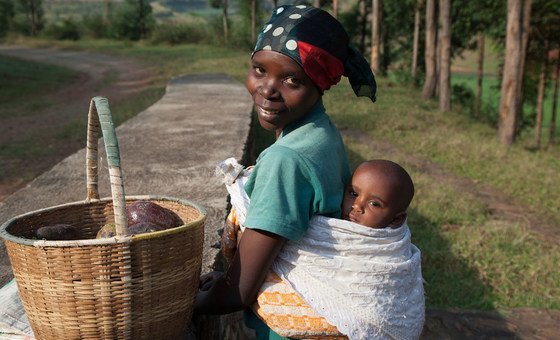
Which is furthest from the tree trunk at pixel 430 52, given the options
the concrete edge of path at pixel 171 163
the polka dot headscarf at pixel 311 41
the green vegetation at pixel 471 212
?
the polka dot headscarf at pixel 311 41

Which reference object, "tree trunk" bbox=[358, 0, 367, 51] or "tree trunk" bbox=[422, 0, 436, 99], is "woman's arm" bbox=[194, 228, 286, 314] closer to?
"tree trunk" bbox=[422, 0, 436, 99]

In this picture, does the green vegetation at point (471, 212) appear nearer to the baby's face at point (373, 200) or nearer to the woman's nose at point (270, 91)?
the baby's face at point (373, 200)

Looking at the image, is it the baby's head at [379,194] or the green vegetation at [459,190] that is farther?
the green vegetation at [459,190]

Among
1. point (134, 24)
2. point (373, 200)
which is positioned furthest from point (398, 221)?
point (134, 24)

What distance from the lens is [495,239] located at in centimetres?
519

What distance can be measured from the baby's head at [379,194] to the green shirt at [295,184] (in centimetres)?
6

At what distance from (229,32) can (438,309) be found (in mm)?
29993

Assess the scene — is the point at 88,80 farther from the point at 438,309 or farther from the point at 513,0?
the point at 438,309

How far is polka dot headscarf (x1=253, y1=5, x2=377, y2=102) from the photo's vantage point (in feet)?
6.05

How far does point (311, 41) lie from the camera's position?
6.05 ft

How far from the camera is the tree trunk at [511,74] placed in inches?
417

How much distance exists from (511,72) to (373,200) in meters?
10.1

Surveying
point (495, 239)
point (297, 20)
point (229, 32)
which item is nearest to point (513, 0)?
point (495, 239)

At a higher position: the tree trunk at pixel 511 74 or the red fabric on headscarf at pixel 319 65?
the red fabric on headscarf at pixel 319 65
